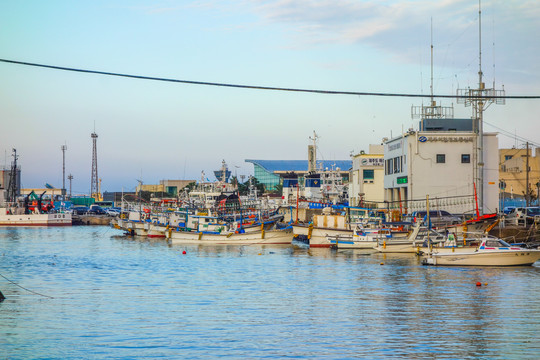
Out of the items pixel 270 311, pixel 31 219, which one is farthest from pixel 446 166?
pixel 31 219

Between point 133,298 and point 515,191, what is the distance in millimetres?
91825

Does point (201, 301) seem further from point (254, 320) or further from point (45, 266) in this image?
point (45, 266)

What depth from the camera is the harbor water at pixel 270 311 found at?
24.0 m

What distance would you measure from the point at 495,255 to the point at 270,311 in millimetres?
21182

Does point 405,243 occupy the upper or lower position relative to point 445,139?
lower

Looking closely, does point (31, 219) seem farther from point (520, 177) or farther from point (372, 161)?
point (520, 177)

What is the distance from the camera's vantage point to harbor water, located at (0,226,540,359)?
943 inches

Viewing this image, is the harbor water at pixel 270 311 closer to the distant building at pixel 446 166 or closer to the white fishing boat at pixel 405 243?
the white fishing boat at pixel 405 243

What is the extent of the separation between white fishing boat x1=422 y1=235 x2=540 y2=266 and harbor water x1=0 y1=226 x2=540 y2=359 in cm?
70

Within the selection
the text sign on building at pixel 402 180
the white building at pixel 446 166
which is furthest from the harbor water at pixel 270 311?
the text sign on building at pixel 402 180

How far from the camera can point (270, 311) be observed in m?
31.6

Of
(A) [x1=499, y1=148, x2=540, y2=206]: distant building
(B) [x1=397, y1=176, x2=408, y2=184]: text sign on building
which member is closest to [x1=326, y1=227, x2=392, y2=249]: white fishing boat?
(B) [x1=397, y1=176, x2=408, y2=184]: text sign on building

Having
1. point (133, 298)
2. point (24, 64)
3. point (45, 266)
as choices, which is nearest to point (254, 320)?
point (133, 298)

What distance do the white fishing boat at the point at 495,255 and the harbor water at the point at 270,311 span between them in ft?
2.29
